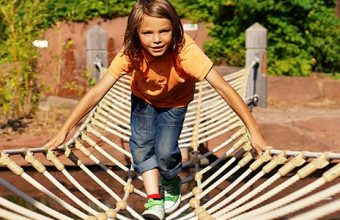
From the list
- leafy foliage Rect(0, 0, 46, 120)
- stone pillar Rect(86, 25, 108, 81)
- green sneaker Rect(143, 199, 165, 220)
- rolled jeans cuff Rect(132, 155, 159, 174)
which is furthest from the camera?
stone pillar Rect(86, 25, 108, 81)

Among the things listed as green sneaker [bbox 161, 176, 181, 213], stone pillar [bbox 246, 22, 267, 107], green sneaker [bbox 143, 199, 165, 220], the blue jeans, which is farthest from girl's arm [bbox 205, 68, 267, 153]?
stone pillar [bbox 246, 22, 267, 107]

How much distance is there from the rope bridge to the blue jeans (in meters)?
0.19

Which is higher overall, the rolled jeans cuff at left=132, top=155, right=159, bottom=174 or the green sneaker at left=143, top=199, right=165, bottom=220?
the rolled jeans cuff at left=132, top=155, right=159, bottom=174

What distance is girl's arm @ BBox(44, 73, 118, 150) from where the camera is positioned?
2.90 m

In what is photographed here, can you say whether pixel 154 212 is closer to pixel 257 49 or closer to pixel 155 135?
pixel 155 135

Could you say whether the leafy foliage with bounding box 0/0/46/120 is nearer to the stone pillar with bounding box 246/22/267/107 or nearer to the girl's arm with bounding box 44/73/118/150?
the stone pillar with bounding box 246/22/267/107

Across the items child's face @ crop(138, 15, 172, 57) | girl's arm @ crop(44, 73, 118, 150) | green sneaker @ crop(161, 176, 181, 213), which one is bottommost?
green sneaker @ crop(161, 176, 181, 213)

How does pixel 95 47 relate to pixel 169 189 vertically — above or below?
above

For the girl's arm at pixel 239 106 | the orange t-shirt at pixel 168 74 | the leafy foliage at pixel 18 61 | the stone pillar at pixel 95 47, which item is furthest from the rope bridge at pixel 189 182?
the stone pillar at pixel 95 47

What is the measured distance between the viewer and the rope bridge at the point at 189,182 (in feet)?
7.64

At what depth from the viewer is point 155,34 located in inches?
110

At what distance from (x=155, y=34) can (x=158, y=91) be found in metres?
0.41

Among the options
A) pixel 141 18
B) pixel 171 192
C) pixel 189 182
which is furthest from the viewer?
pixel 189 182

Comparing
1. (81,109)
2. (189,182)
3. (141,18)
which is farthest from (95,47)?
(141,18)
